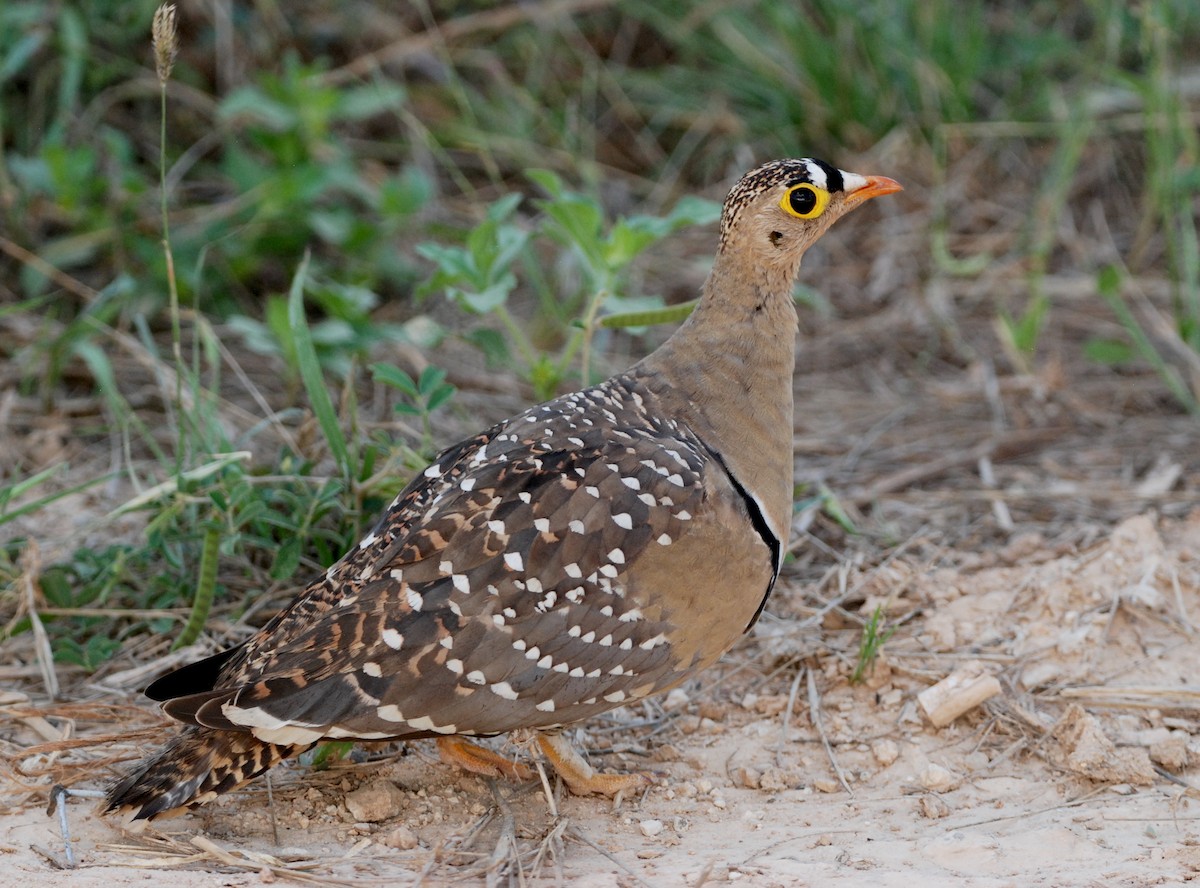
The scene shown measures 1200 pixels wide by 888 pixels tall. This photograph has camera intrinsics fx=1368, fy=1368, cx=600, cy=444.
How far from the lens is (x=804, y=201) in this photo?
3.62m

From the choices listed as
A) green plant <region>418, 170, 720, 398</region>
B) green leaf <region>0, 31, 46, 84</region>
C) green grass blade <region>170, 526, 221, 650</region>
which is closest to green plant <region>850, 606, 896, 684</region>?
green plant <region>418, 170, 720, 398</region>

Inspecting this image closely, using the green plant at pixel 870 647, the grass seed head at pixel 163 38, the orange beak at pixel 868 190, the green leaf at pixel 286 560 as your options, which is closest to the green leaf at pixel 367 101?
the grass seed head at pixel 163 38

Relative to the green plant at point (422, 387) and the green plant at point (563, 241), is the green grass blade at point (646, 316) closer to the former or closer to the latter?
the green plant at point (563, 241)

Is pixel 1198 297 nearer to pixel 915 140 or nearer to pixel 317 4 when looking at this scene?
pixel 915 140

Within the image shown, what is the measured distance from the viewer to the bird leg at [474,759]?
3398mm

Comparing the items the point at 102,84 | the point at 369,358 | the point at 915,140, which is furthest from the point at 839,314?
the point at 102,84

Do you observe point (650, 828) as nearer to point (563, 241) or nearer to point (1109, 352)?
point (563, 241)

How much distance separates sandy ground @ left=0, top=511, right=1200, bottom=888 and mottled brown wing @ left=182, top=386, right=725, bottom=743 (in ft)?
1.09

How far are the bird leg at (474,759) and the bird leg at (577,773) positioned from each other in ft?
0.37

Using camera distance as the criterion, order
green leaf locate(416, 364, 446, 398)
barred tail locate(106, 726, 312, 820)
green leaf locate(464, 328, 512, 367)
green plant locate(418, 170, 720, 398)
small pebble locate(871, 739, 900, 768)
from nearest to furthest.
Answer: barred tail locate(106, 726, 312, 820) < small pebble locate(871, 739, 900, 768) < green leaf locate(416, 364, 446, 398) < green plant locate(418, 170, 720, 398) < green leaf locate(464, 328, 512, 367)

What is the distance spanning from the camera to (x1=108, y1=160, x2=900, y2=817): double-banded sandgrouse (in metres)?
2.99

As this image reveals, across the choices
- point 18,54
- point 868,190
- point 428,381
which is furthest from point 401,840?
point 18,54

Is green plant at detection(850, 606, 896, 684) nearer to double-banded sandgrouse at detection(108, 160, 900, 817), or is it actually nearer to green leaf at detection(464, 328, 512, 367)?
double-banded sandgrouse at detection(108, 160, 900, 817)

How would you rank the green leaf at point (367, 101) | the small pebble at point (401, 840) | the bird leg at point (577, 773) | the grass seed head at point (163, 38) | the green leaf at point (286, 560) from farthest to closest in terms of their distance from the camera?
1. the green leaf at point (367, 101)
2. the green leaf at point (286, 560)
3. the bird leg at point (577, 773)
4. the grass seed head at point (163, 38)
5. the small pebble at point (401, 840)
